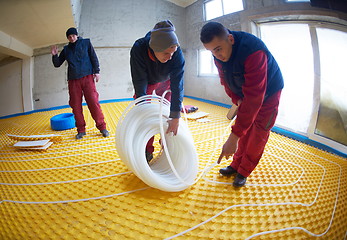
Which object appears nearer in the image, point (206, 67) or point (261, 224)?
point (261, 224)

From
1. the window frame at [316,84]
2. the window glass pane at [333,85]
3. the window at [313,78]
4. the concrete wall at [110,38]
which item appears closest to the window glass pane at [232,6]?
the window at [313,78]

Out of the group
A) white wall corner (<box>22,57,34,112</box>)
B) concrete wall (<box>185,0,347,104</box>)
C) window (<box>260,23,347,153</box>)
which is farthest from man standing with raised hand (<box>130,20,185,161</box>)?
white wall corner (<box>22,57,34,112</box>)

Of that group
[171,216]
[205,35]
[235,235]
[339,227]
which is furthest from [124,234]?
[339,227]

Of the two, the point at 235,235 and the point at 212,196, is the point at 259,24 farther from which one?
the point at 235,235

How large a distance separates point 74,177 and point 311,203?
233cm

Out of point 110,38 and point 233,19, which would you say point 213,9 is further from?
point 110,38

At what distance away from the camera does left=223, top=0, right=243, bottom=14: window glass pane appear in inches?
179

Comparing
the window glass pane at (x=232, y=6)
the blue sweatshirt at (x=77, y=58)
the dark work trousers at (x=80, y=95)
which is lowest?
the dark work trousers at (x=80, y=95)

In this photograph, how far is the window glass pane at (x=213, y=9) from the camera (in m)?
5.32

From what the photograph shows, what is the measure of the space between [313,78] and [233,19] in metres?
2.99

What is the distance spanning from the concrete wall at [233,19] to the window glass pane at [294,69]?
0.32 meters

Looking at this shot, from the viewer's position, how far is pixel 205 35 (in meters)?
1.16

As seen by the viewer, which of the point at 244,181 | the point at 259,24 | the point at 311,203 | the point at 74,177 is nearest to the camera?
the point at 311,203

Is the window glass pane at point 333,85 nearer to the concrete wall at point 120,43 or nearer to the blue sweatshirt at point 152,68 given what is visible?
the blue sweatshirt at point 152,68
